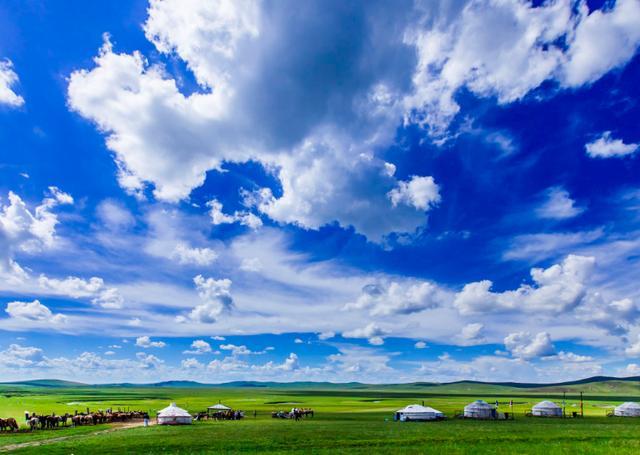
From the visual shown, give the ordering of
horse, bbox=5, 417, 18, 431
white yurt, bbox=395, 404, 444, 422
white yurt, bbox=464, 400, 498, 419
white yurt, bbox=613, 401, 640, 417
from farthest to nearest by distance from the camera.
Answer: white yurt, bbox=613, 401, 640, 417 < white yurt, bbox=464, 400, 498, 419 < white yurt, bbox=395, 404, 444, 422 < horse, bbox=5, 417, 18, 431

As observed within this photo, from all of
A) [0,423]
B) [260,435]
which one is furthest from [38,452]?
[0,423]

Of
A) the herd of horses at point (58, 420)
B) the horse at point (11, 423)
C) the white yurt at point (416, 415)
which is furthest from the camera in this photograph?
the white yurt at point (416, 415)

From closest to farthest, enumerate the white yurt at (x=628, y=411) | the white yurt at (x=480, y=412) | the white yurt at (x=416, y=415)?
the white yurt at (x=416, y=415) < the white yurt at (x=480, y=412) < the white yurt at (x=628, y=411)

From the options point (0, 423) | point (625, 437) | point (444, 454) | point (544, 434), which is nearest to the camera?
point (444, 454)

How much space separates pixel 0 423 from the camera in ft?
211

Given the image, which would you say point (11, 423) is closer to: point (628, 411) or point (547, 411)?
point (547, 411)

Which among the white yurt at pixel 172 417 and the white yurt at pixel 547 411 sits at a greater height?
the white yurt at pixel 172 417

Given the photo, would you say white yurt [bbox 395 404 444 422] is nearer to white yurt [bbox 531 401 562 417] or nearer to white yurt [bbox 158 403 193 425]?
white yurt [bbox 531 401 562 417]

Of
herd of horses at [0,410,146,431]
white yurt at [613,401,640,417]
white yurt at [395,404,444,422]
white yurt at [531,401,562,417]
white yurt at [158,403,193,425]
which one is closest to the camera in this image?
herd of horses at [0,410,146,431]

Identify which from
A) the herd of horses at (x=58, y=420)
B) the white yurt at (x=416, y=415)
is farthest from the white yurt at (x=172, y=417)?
the white yurt at (x=416, y=415)

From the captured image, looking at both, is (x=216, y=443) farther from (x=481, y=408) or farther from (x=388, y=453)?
(x=481, y=408)

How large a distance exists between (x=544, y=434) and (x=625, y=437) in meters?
8.64

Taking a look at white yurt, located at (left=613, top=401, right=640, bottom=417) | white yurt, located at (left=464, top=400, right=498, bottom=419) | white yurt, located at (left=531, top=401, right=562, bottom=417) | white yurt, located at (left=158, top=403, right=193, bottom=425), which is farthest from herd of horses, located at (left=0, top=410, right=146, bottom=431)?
white yurt, located at (left=613, top=401, right=640, bottom=417)

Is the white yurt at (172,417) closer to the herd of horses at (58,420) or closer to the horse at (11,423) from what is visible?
the herd of horses at (58,420)
